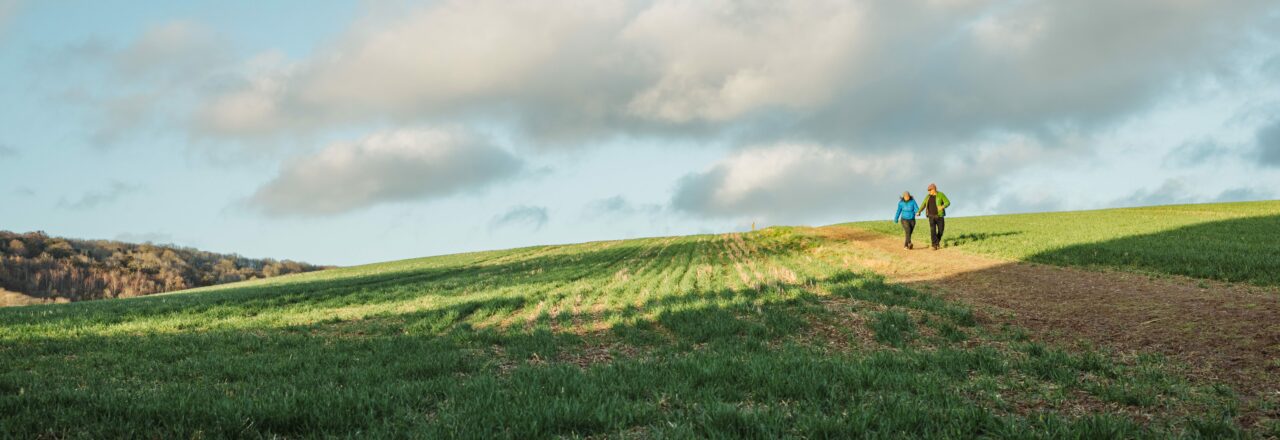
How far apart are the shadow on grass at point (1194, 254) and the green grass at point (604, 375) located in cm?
990

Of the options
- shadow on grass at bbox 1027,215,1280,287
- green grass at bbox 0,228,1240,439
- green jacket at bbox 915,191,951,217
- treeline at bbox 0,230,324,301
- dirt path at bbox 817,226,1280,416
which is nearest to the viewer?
green grass at bbox 0,228,1240,439

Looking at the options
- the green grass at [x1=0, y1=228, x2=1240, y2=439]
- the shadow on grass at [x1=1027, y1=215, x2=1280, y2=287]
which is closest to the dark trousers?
the shadow on grass at [x1=1027, y1=215, x2=1280, y2=287]

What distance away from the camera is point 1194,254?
20.9 metres

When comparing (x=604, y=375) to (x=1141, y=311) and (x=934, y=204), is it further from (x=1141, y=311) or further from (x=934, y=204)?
(x=934, y=204)

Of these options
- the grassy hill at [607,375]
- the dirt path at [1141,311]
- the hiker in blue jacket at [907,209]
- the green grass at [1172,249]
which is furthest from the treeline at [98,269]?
the green grass at [1172,249]

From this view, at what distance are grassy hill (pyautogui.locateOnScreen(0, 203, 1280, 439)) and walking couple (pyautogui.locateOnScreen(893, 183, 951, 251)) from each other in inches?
524

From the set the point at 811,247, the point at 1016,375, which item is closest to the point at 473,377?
the point at 1016,375

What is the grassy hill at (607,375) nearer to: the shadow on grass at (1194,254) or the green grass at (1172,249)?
the shadow on grass at (1194,254)

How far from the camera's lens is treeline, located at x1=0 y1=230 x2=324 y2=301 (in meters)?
64.1

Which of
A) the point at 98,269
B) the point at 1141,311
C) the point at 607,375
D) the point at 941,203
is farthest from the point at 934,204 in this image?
the point at 98,269

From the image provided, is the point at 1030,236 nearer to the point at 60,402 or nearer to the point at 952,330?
the point at 952,330

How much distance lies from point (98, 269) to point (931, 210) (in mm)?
81810

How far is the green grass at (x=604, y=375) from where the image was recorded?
5.40m

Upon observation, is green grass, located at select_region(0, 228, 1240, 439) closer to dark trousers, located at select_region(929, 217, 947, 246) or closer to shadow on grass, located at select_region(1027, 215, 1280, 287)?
shadow on grass, located at select_region(1027, 215, 1280, 287)
